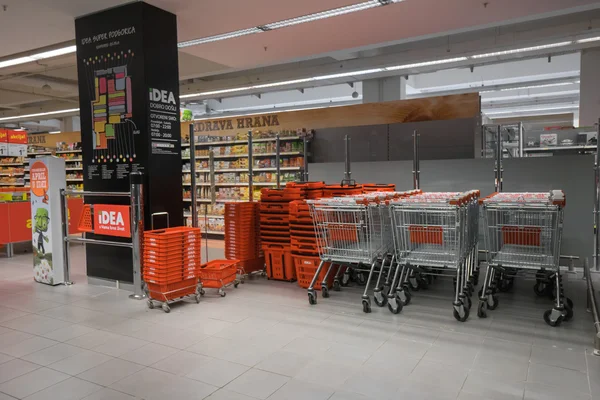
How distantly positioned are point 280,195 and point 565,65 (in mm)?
11888

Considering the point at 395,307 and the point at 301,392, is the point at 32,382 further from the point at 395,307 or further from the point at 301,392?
the point at 395,307

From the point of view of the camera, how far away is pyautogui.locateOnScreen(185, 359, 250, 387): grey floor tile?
3.01 metres

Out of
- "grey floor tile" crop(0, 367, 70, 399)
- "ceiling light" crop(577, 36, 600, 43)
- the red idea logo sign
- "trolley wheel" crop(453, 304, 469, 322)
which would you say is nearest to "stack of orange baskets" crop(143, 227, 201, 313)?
the red idea logo sign

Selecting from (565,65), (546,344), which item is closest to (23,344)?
(546,344)

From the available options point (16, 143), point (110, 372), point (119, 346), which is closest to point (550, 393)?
point (110, 372)

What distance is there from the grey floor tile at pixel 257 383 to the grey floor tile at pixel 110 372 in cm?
82

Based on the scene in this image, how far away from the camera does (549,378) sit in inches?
116

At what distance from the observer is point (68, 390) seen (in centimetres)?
290

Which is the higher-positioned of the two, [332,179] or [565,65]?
[565,65]

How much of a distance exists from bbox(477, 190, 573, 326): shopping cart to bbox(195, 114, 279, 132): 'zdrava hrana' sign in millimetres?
7268

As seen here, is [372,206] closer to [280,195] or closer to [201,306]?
[280,195]

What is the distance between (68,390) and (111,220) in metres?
2.86

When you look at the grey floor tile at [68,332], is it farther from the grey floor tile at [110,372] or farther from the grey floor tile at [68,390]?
the grey floor tile at [68,390]

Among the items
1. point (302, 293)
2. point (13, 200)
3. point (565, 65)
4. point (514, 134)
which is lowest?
point (302, 293)
